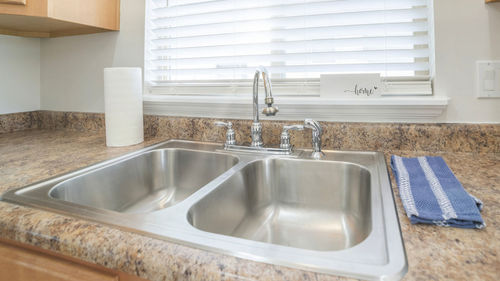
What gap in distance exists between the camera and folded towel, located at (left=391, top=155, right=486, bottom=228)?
53cm

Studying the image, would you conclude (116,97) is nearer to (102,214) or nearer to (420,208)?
(102,214)

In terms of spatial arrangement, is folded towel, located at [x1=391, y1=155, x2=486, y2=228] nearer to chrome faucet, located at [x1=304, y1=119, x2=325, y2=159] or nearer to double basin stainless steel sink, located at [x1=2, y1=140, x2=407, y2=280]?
double basin stainless steel sink, located at [x1=2, y1=140, x2=407, y2=280]

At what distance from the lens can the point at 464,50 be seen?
1.01m

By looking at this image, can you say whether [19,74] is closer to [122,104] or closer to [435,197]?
[122,104]

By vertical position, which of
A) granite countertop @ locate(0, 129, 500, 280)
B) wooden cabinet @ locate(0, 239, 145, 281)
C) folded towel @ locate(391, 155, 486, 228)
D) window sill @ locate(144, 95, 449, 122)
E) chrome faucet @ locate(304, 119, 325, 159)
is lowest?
wooden cabinet @ locate(0, 239, 145, 281)

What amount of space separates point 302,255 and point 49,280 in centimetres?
48

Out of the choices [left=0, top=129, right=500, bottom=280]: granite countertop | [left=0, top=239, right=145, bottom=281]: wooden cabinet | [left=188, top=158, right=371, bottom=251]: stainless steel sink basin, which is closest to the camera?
[left=0, top=129, right=500, bottom=280]: granite countertop

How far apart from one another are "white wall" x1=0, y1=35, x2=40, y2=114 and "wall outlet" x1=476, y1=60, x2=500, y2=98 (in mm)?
2101

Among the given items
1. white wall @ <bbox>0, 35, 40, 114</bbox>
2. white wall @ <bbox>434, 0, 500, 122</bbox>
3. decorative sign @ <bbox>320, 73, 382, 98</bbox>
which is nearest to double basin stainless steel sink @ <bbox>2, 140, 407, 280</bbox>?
decorative sign @ <bbox>320, 73, 382, 98</bbox>

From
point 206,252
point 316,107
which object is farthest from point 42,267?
point 316,107

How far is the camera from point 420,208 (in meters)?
0.56

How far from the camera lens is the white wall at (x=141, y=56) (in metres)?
0.99

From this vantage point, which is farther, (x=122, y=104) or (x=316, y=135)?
(x=122, y=104)

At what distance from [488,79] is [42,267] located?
134 centimetres
